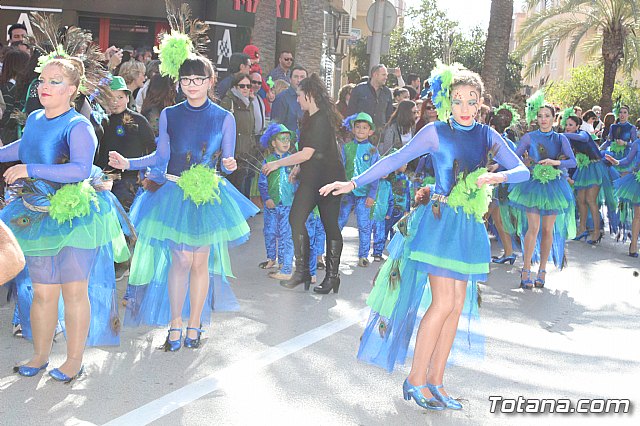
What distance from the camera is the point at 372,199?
38.2ft

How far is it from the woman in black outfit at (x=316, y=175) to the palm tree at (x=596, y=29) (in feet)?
75.2

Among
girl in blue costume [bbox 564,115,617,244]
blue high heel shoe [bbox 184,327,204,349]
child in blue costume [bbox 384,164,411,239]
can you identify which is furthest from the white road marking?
girl in blue costume [bbox 564,115,617,244]

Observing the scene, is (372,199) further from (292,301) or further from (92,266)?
(92,266)

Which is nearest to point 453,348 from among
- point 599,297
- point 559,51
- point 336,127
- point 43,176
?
point 43,176

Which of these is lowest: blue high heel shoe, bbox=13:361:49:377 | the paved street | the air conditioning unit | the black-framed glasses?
the paved street

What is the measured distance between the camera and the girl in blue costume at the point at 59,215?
615 centimetres

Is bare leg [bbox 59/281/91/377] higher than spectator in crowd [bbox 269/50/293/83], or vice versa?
spectator in crowd [bbox 269/50/293/83]

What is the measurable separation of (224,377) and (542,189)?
5657mm

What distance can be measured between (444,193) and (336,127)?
3.72m

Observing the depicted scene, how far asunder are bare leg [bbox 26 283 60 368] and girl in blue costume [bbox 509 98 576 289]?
600cm

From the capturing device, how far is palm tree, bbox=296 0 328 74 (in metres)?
18.0

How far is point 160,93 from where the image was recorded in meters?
9.99

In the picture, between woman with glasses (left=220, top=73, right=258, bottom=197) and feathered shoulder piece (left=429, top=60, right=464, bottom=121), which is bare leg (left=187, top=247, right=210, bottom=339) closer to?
feathered shoulder piece (left=429, top=60, right=464, bottom=121)

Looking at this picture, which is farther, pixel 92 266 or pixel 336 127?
pixel 336 127
